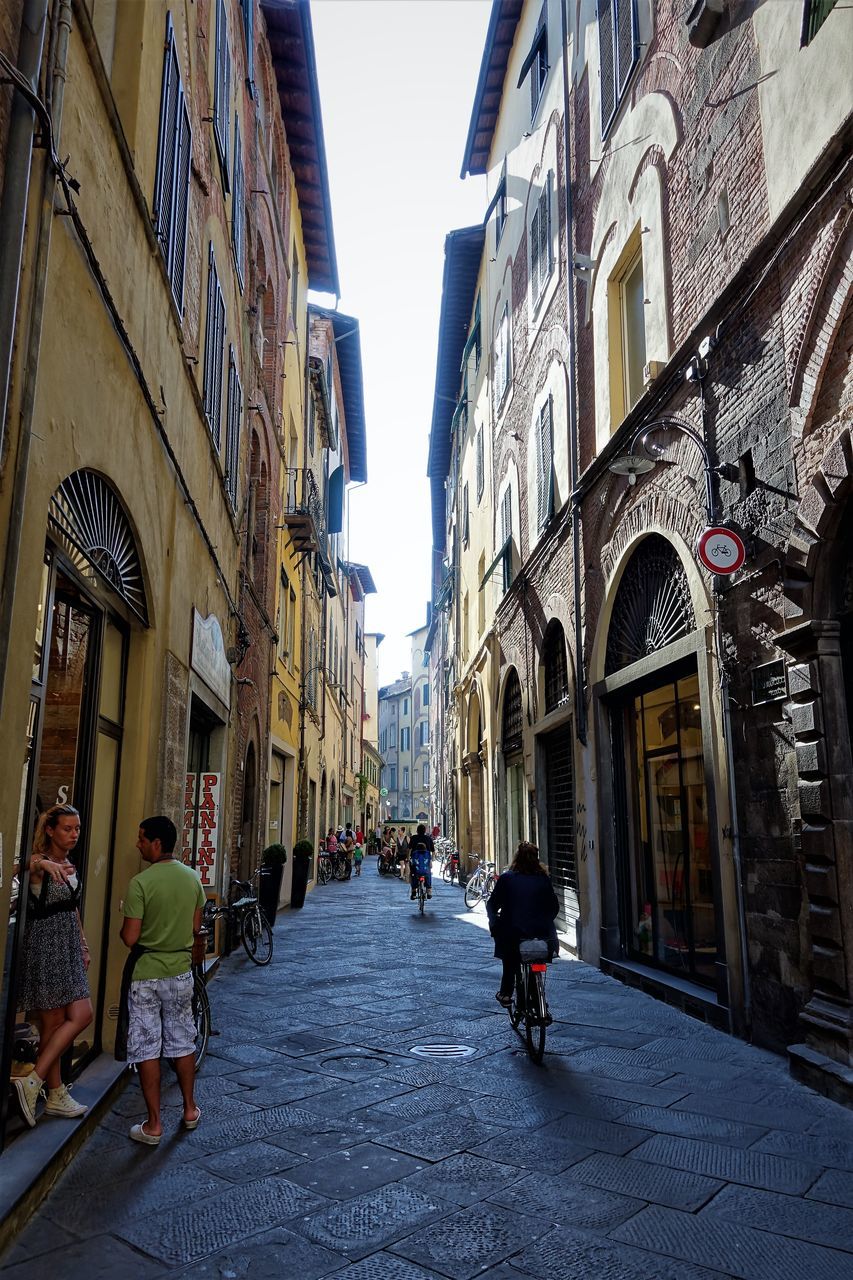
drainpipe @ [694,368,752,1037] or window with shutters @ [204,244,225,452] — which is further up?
window with shutters @ [204,244,225,452]

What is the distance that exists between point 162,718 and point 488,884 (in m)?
10.9

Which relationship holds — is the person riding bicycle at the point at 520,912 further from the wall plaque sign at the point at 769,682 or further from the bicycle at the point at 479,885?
the bicycle at the point at 479,885

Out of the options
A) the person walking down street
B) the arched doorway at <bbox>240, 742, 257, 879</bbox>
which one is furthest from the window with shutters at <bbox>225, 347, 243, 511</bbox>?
the person walking down street

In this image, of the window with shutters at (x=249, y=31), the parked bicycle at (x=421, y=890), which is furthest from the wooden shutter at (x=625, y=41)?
the parked bicycle at (x=421, y=890)

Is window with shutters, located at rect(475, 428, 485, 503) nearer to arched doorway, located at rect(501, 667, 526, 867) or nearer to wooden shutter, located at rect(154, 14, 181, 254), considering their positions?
arched doorway, located at rect(501, 667, 526, 867)

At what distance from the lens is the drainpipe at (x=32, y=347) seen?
373 cm

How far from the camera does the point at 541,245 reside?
1457 cm

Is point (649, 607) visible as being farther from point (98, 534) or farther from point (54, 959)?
point (54, 959)

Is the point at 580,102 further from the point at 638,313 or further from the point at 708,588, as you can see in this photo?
the point at 708,588

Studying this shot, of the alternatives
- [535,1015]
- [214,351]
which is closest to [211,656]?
[214,351]

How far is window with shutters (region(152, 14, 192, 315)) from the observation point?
22.1 ft

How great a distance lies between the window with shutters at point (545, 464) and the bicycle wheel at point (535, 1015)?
7.82 meters

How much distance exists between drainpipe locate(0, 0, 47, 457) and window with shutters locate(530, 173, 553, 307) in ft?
34.7

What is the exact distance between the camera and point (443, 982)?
31.0 ft
